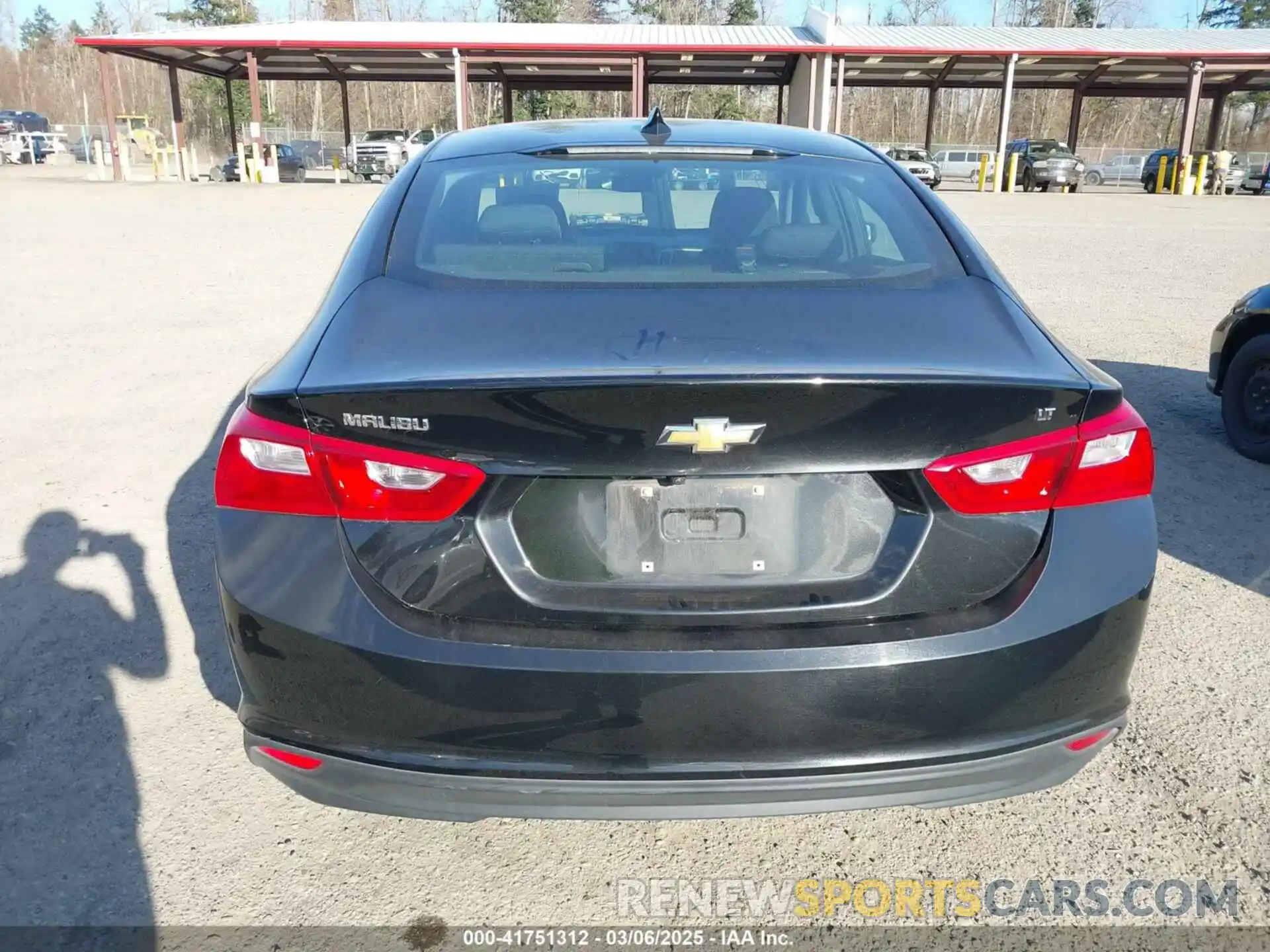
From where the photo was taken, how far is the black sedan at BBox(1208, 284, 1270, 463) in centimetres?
536

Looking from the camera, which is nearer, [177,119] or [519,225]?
[519,225]

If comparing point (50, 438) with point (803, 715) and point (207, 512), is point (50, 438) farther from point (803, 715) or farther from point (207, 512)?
point (803, 715)

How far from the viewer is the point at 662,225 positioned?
279 centimetres

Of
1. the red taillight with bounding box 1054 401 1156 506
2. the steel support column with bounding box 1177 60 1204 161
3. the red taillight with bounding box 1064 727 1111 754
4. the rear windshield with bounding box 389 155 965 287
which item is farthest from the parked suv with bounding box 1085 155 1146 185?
the red taillight with bounding box 1064 727 1111 754

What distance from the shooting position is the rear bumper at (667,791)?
184 cm

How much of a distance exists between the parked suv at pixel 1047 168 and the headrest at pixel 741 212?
35.6 metres

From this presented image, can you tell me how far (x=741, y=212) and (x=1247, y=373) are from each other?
412 cm

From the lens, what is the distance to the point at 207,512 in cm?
453

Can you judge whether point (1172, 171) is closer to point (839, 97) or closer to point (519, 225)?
point (839, 97)

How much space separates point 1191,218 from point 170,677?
25.5 metres

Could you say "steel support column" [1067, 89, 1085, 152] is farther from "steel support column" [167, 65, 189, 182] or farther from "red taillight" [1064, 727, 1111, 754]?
"red taillight" [1064, 727, 1111, 754]

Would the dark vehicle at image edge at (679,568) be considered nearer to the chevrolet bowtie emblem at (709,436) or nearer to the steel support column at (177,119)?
the chevrolet bowtie emblem at (709,436)

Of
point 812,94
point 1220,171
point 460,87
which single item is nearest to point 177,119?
point 460,87

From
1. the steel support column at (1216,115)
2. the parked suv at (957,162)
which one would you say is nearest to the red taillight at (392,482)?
the steel support column at (1216,115)
